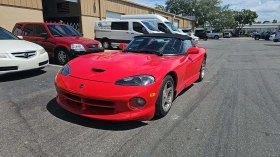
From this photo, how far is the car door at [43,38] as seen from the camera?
789 centimetres

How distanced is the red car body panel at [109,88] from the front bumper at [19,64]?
236 cm

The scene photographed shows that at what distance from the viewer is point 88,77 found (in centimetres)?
315

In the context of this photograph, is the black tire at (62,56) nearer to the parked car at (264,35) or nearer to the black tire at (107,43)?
the black tire at (107,43)

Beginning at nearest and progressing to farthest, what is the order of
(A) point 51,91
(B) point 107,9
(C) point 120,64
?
(C) point 120,64 < (A) point 51,91 < (B) point 107,9

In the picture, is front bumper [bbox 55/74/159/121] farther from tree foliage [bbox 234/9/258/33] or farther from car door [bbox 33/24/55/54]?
tree foliage [bbox 234/9/258/33]

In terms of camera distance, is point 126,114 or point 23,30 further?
point 23,30

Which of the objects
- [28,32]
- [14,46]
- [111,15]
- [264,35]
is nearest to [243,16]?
[264,35]

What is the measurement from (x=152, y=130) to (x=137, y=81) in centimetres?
71

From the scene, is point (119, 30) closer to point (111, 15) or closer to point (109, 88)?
point (111, 15)

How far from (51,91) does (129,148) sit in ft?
9.09

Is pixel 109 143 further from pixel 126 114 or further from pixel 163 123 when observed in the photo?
pixel 163 123

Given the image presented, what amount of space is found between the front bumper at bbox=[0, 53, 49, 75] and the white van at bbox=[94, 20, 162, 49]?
27.4 ft

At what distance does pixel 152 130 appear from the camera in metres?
3.03

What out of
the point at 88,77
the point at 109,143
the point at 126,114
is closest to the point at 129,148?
the point at 109,143
